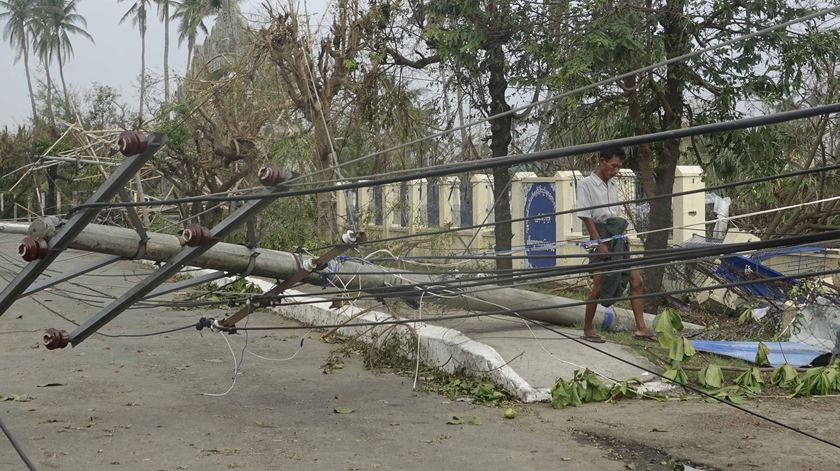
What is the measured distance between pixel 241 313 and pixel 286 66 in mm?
8458

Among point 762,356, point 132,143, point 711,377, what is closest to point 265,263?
point 132,143

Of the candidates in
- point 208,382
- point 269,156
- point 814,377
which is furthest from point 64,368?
point 269,156

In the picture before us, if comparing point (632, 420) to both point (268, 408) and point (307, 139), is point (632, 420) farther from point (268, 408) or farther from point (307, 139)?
point (307, 139)

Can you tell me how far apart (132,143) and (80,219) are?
79 cm

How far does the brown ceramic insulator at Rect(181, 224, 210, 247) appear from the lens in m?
5.46

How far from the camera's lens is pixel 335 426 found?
6.82m

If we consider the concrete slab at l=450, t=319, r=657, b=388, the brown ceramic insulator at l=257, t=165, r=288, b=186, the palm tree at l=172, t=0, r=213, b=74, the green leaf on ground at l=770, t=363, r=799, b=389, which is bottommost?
the green leaf on ground at l=770, t=363, r=799, b=389

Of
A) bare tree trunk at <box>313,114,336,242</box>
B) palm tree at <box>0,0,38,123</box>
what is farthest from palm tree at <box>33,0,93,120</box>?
bare tree trunk at <box>313,114,336,242</box>

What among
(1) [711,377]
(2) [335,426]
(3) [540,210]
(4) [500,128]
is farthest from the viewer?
(3) [540,210]

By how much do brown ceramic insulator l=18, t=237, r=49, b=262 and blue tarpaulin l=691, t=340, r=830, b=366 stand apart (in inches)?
224

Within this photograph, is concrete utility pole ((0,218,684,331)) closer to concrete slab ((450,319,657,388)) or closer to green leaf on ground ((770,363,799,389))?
concrete slab ((450,319,657,388))

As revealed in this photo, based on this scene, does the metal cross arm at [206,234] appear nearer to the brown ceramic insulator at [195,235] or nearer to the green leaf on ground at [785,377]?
the brown ceramic insulator at [195,235]

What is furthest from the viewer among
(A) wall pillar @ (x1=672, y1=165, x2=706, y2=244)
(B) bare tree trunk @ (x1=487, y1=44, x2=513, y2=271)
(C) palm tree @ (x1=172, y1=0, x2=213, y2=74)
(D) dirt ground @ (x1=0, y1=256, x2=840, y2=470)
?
(C) palm tree @ (x1=172, y1=0, x2=213, y2=74)

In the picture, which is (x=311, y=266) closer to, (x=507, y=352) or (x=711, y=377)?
(x=507, y=352)
